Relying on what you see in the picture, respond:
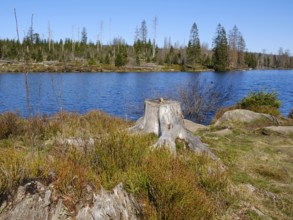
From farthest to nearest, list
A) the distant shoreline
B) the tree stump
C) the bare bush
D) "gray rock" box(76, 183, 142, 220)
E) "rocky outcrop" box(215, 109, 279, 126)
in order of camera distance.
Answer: the distant shoreline, the bare bush, "rocky outcrop" box(215, 109, 279, 126), the tree stump, "gray rock" box(76, 183, 142, 220)

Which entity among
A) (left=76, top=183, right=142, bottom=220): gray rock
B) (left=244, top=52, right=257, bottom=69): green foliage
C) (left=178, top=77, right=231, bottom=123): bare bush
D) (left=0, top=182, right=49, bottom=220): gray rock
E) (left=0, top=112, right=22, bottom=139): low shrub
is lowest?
(left=178, top=77, right=231, bottom=123): bare bush

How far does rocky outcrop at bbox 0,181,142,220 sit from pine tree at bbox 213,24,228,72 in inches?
3515

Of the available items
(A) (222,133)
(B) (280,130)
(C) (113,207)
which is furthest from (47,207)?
(B) (280,130)

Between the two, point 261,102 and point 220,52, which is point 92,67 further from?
point 261,102

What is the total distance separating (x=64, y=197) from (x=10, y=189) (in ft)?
2.01

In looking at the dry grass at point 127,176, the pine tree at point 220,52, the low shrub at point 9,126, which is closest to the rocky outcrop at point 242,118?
the low shrub at point 9,126

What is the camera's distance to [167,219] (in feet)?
12.0

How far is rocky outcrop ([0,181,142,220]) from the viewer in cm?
328

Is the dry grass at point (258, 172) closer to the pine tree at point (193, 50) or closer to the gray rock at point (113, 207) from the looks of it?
the gray rock at point (113, 207)

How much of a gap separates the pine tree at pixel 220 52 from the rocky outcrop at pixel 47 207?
8929 cm

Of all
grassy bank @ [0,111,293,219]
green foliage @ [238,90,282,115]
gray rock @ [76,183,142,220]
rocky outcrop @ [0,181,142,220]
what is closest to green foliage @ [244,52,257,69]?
green foliage @ [238,90,282,115]

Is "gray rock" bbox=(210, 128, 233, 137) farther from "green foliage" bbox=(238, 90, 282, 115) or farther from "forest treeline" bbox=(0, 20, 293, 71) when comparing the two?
"forest treeline" bbox=(0, 20, 293, 71)

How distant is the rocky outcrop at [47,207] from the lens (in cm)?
328

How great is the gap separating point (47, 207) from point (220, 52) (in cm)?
9085
